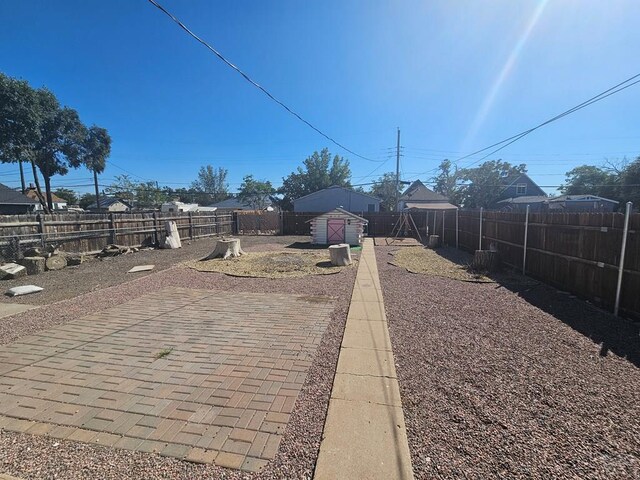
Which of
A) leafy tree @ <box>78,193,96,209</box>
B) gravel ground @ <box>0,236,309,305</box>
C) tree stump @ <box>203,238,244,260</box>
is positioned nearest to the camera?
gravel ground @ <box>0,236,309,305</box>

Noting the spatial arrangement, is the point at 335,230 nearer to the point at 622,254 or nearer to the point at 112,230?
the point at 112,230

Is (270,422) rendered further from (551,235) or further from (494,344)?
(551,235)

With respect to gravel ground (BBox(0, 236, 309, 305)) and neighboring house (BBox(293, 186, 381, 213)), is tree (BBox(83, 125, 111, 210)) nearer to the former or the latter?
neighboring house (BBox(293, 186, 381, 213))

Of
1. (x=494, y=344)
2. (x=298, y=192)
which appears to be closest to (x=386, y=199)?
(x=298, y=192)

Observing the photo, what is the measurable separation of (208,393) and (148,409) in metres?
0.49

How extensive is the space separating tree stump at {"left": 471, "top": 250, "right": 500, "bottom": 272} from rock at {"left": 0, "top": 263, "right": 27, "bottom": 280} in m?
12.7

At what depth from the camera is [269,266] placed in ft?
33.1

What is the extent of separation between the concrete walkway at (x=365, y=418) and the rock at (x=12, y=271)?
941 cm

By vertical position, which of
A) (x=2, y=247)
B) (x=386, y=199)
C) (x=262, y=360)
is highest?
(x=386, y=199)

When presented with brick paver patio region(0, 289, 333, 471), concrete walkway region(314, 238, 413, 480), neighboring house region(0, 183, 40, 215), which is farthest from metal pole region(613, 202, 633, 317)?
neighboring house region(0, 183, 40, 215)

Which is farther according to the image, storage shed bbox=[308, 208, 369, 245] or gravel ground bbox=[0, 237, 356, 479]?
storage shed bbox=[308, 208, 369, 245]

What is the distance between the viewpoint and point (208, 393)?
9.40 ft

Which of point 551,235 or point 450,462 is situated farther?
point 551,235

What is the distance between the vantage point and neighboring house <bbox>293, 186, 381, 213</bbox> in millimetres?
37531
